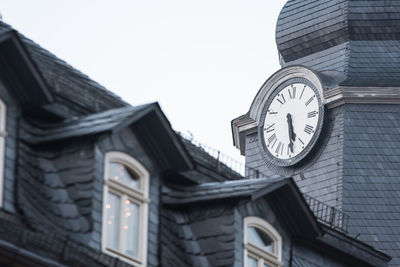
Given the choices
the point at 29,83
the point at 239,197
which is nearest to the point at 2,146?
the point at 29,83

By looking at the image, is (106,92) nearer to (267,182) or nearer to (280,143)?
(267,182)

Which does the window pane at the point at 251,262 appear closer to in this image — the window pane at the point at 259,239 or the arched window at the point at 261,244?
the arched window at the point at 261,244

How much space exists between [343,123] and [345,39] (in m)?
4.47

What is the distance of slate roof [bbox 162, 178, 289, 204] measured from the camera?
27.1m

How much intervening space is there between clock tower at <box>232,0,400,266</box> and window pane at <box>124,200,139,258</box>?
2750cm

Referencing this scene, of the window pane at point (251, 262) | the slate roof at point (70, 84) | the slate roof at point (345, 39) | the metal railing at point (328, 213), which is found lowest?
the window pane at point (251, 262)

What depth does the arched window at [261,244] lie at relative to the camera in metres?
27.4

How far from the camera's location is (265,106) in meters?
58.9

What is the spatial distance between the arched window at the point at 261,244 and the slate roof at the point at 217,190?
0.43 meters

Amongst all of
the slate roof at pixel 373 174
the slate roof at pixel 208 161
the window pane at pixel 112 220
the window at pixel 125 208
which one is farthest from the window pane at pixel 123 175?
the slate roof at pixel 373 174

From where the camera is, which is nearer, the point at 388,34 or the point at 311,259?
the point at 311,259

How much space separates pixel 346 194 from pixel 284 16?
1020 cm

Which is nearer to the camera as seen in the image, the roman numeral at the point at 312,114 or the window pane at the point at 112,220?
the window pane at the point at 112,220

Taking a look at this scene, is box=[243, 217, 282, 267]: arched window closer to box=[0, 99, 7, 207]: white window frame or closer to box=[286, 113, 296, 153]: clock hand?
box=[0, 99, 7, 207]: white window frame
